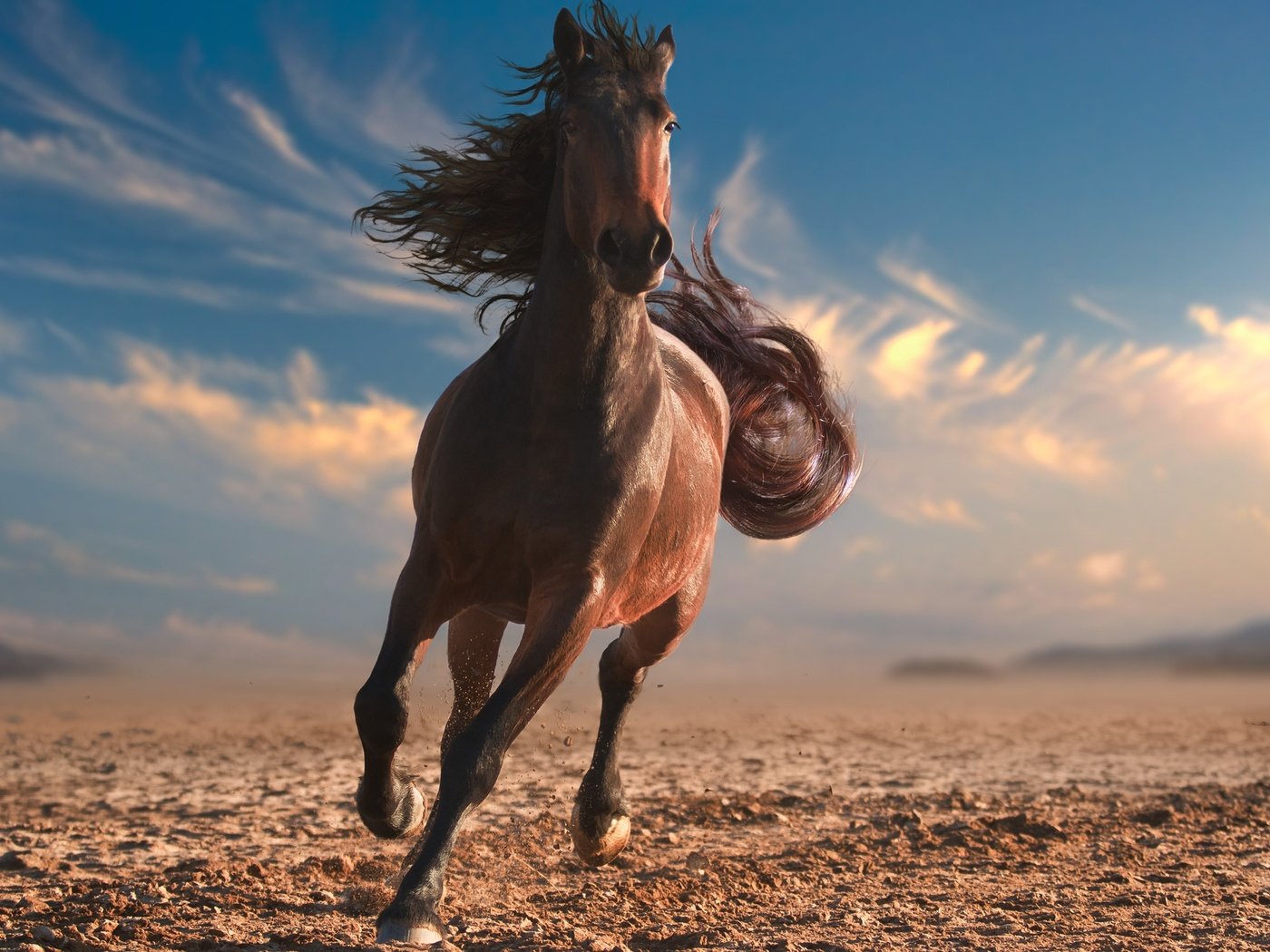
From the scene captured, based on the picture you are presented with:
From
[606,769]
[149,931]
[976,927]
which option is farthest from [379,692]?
[976,927]

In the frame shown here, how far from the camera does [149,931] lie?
13.4ft

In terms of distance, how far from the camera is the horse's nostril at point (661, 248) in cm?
341

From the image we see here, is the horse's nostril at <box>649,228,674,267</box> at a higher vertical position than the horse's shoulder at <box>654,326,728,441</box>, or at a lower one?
lower

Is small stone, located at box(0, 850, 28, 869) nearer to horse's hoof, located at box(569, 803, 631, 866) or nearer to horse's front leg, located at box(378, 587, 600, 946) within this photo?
horse's hoof, located at box(569, 803, 631, 866)

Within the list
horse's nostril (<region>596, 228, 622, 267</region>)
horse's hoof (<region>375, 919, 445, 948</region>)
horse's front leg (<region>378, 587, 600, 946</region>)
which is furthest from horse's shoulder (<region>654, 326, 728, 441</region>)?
horse's hoof (<region>375, 919, 445, 948</region>)

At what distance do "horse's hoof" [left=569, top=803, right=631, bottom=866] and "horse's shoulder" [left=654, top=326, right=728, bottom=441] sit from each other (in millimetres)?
1802

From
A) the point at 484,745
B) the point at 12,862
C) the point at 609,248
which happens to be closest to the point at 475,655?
the point at 484,745

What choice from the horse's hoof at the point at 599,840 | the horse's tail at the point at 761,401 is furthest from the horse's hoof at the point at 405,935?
the horse's tail at the point at 761,401

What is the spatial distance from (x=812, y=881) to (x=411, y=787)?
6.21ft

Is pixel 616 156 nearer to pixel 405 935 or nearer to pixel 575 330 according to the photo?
pixel 575 330

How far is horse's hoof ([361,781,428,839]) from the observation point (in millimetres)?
4566

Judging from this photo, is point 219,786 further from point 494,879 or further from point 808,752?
point 808,752

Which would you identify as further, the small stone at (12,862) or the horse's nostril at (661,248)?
the small stone at (12,862)

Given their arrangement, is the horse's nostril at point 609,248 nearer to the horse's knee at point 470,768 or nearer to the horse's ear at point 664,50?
the horse's ear at point 664,50
